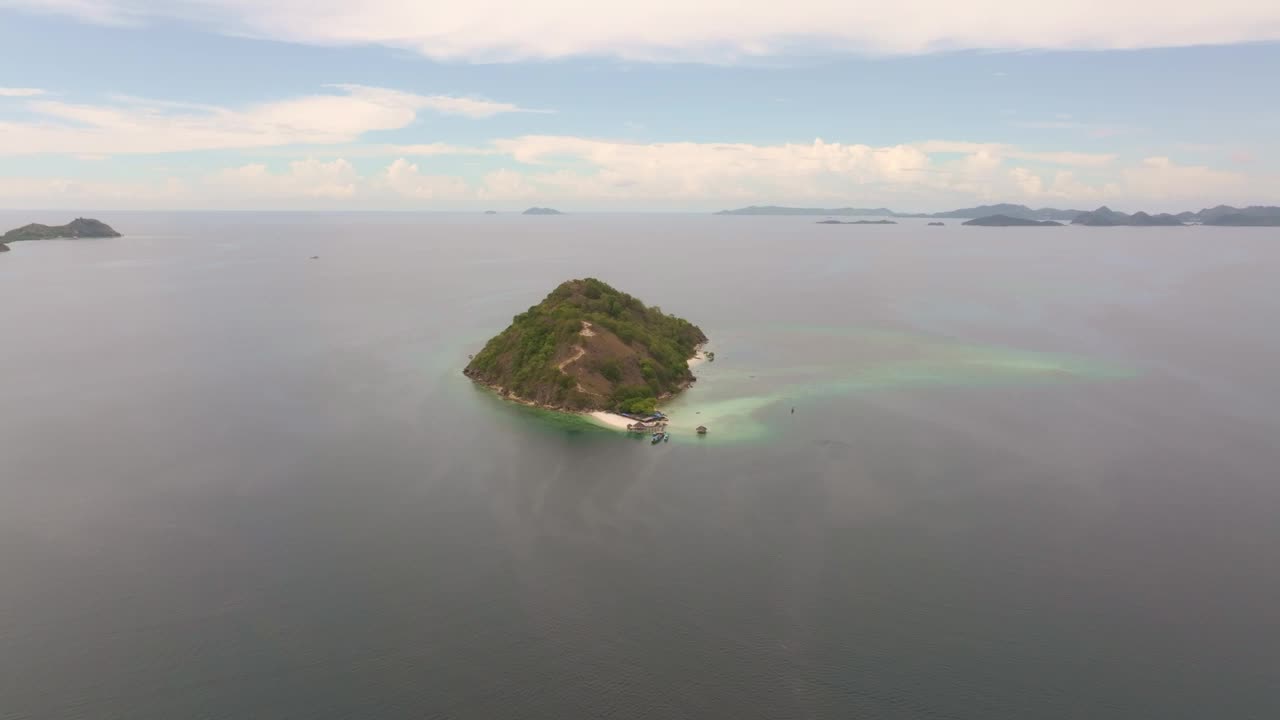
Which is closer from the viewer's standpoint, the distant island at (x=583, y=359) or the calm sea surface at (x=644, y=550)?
the calm sea surface at (x=644, y=550)

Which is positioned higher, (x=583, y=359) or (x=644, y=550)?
(x=583, y=359)

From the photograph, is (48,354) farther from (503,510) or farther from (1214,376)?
(1214,376)

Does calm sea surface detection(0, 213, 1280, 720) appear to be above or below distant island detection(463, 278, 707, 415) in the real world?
below

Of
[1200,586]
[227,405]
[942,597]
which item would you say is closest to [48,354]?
[227,405]

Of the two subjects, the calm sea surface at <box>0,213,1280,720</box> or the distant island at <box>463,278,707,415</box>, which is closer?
the calm sea surface at <box>0,213,1280,720</box>

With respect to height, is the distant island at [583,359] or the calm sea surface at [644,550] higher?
the distant island at [583,359]
